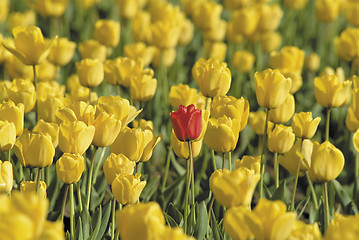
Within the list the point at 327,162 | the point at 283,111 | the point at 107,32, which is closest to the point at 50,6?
the point at 107,32

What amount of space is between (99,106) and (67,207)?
2.56ft

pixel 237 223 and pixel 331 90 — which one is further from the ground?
pixel 237 223

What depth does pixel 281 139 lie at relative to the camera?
2199 millimetres

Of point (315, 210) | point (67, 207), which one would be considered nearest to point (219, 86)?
point (315, 210)

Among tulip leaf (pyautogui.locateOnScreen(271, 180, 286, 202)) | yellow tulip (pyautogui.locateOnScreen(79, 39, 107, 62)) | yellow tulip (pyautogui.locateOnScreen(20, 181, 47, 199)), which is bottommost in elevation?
yellow tulip (pyautogui.locateOnScreen(79, 39, 107, 62))

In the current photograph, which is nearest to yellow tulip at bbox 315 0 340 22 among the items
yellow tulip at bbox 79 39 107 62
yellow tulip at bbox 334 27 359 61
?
yellow tulip at bbox 334 27 359 61

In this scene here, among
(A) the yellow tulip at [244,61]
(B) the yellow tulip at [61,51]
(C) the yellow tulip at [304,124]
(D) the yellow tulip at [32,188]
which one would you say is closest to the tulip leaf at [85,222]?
(D) the yellow tulip at [32,188]

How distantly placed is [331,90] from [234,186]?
99 cm

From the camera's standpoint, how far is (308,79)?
4.31 metres

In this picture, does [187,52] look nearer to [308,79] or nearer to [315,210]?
[308,79]

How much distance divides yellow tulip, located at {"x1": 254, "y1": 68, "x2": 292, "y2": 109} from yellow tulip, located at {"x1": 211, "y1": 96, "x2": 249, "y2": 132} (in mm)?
68

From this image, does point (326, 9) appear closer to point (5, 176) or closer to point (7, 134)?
point (7, 134)

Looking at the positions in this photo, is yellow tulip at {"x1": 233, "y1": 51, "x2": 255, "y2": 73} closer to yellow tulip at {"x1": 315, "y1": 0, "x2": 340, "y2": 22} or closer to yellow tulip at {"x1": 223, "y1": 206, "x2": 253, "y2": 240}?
yellow tulip at {"x1": 315, "y1": 0, "x2": 340, "y2": 22}

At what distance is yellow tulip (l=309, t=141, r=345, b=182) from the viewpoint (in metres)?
1.89
